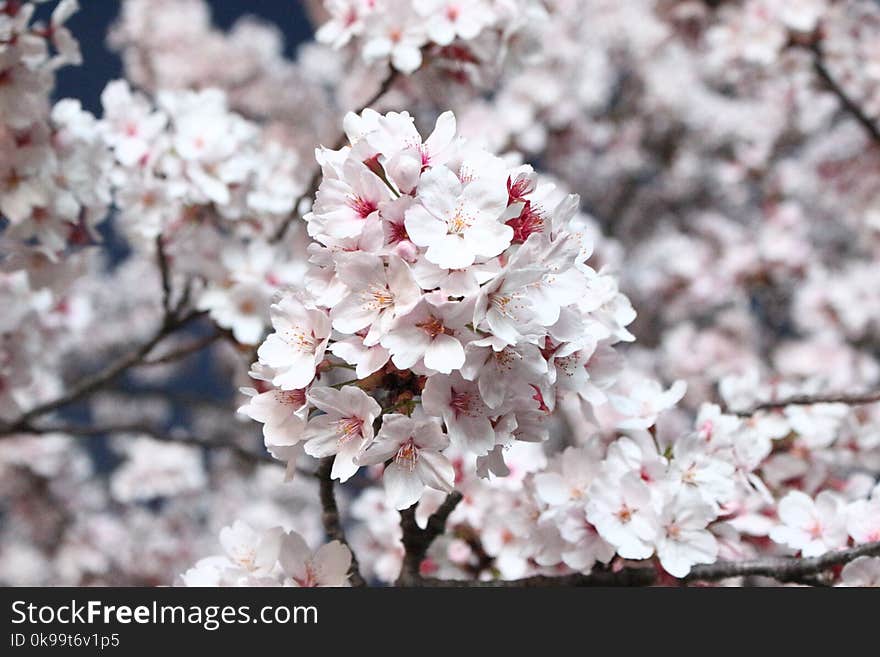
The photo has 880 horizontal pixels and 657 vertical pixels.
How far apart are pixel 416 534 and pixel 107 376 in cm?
115

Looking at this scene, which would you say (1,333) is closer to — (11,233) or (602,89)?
(11,233)

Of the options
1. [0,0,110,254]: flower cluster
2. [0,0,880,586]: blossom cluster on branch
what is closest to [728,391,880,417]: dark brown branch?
[0,0,880,586]: blossom cluster on branch

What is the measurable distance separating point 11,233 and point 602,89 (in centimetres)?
333

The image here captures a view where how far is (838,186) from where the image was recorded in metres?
3.77

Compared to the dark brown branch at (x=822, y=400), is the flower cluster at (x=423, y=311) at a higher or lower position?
higher

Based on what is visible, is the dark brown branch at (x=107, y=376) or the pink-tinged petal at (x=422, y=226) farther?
the dark brown branch at (x=107, y=376)

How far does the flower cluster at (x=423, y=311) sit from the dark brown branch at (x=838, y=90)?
217cm

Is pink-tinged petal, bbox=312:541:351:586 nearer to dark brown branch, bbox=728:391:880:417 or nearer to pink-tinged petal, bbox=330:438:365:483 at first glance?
pink-tinged petal, bbox=330:438:365:483

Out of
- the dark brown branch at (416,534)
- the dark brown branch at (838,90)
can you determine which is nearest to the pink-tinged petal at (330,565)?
the dark brown branch at (416,534)

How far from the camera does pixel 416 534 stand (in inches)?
52.7

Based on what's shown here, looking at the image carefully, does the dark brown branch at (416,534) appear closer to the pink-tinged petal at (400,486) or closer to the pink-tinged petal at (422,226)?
the pink-tinged petal at (400,486)

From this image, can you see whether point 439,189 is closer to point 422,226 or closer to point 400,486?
point 422,226

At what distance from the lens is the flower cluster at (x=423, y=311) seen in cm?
96

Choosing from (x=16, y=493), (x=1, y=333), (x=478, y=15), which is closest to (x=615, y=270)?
(x=478, y=15)
